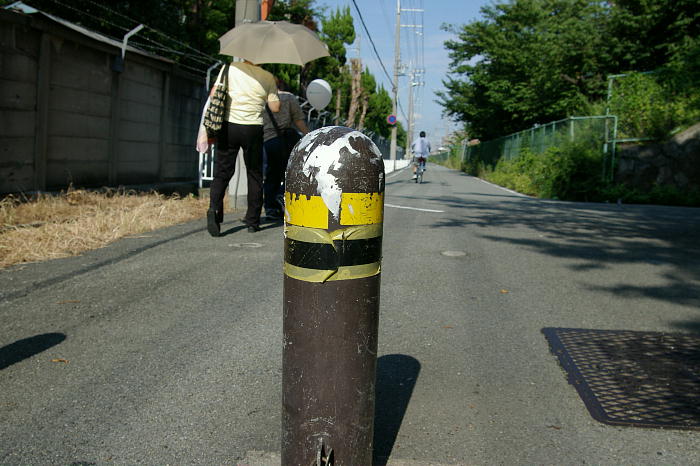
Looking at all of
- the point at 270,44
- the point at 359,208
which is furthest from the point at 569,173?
the point at 359,208

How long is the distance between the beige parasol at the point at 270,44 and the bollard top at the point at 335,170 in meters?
4.83

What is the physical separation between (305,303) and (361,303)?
7.0 inches

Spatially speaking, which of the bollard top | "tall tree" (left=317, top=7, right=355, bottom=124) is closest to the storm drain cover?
the bollard top

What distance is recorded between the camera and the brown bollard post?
5.95ft

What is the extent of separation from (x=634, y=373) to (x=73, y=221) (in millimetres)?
5751

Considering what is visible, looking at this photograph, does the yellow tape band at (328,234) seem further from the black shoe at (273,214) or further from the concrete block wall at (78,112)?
the concrete block wall at (78,112)

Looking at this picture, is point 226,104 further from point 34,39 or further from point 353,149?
point 353,149

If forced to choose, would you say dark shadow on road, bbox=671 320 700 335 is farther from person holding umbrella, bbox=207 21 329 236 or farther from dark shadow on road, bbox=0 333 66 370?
person holding umbrella, bbox=207 21 329 236

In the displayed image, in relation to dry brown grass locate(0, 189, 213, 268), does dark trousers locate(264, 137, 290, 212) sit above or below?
above

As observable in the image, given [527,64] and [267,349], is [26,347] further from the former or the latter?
[527,64]

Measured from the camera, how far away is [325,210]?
1814mm

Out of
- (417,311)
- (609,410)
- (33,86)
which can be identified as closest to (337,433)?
(609,410)

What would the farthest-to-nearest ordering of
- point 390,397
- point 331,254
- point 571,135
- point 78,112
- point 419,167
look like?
point 419,167, point 571,135, point 78,112, point 390,397, point 331,254

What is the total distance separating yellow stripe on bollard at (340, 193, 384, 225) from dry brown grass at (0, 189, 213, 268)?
405 centimetres
